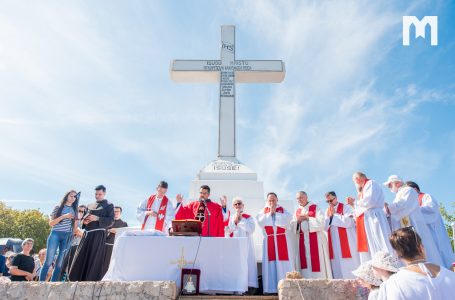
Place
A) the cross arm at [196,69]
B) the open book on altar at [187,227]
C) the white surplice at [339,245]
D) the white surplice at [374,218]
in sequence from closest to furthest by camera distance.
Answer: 1. the open book on altar at [187,227]
2. the white surplice at [374,218]
3. the white surplice at [339,245]
4. the cross arm at [196,69]

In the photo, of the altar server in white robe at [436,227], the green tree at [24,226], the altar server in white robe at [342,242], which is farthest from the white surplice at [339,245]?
the green tree at [24,226]

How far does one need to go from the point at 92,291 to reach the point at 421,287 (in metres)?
3.05

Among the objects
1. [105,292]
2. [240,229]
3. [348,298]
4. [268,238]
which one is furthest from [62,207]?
[348,298]

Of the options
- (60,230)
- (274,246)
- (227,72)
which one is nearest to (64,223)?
(60,230)

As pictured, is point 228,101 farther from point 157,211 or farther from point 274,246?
point 274,246

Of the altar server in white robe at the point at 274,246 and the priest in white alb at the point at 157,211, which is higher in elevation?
the priest in white alb at the point at 157,211

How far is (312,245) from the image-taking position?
5.73 m

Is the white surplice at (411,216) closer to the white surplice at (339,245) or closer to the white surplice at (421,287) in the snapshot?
the white surplice at (339,245)

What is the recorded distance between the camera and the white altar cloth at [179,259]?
4.19 meters

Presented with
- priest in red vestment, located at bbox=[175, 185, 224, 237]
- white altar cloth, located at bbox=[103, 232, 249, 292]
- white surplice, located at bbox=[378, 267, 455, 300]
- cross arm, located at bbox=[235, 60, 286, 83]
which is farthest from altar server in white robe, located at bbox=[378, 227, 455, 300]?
cross arm, located at bbox=[235, 60, 286, 83]

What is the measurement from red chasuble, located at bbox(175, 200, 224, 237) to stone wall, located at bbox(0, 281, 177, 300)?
2.00 meters

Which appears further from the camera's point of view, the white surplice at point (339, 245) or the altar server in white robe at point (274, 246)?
the white surplice at point (339, 245)

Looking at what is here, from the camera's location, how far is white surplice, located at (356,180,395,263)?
4.64 metres

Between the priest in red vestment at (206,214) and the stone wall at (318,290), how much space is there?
217 centimetres
